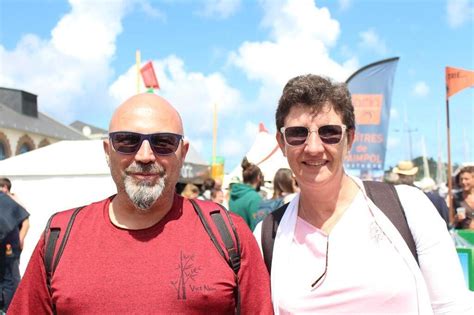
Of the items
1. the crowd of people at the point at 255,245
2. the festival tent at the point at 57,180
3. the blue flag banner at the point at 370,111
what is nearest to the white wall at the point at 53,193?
the festival tent at the point at 57,180

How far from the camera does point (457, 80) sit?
10.3 m

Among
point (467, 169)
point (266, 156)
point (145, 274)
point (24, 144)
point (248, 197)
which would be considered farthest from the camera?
point (24, 144)

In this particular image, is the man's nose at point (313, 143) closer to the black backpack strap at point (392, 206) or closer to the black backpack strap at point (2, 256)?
the black backpack strap at point (392, 206)

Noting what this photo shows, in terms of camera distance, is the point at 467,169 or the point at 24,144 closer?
the point at 467,169

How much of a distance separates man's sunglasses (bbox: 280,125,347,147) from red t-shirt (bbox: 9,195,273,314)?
421 millimetres

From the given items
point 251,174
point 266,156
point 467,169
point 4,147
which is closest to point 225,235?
point 251,174

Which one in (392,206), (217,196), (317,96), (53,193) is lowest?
(217,196)

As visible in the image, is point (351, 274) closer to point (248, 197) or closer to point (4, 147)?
point (248, 197)

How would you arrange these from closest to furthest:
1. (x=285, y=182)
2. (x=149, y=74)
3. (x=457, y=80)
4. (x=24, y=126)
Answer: (x=285, y=182) → (x=457, y=80) → (x=149, y=74) → (x=24, y=126)

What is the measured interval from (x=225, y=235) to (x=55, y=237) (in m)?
0.70

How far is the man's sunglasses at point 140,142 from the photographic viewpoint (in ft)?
7.12

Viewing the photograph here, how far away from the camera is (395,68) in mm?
11438

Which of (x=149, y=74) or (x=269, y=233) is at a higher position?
(x=149, y=74)

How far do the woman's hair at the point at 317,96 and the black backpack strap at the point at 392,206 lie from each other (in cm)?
30
